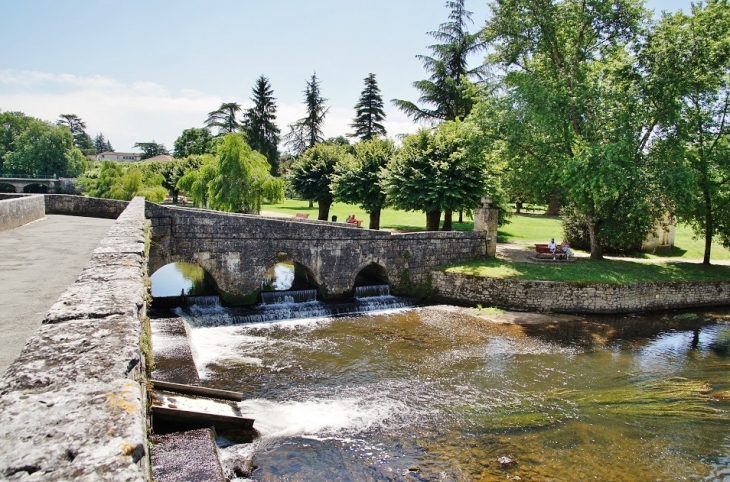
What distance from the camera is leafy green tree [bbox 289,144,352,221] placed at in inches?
1291

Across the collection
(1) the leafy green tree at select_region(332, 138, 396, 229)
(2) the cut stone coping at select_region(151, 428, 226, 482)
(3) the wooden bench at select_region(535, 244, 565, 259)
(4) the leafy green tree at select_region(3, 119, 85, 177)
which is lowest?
(2) the cut stone coping at select_region(151, 428, 226, 482)

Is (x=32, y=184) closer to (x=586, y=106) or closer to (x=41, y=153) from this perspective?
(x=41, y=153)

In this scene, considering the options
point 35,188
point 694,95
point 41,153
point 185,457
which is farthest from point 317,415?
point 41,153

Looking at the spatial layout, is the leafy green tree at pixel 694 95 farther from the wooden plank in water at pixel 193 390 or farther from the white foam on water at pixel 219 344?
the wooden plank in water at pixel 193 390

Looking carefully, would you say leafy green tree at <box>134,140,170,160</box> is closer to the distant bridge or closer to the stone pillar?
the distant bridge

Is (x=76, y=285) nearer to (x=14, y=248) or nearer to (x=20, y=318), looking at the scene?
(x=20, y=318)

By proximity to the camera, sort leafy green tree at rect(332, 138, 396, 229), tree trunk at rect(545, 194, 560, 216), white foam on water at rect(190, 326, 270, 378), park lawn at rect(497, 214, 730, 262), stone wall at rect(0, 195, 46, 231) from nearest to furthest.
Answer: stone wall at rect(0, 195, 46, 231) → white foam on water at rect(190, 326, 270, 378) → park lawn at rect(497, 214, 730, 262) → leafy green tree at rect(332, 138, 396, 229) → tree trunk at rect(545, 194, 560, 216)

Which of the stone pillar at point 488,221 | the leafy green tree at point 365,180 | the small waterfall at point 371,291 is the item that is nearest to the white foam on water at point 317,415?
the small waterfall at point 371,291

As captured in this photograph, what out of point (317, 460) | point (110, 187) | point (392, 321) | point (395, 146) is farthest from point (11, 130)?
point (317, 460)

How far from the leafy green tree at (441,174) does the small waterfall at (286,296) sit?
7.22 meters

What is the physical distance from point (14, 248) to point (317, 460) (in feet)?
23.6

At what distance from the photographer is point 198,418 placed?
8.41m

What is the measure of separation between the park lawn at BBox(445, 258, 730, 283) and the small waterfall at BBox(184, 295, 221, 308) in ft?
31.7

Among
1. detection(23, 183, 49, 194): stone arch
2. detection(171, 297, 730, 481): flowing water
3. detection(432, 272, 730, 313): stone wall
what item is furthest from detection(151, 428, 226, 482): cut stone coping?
detection(23, 183, 49, 194): stone arch
